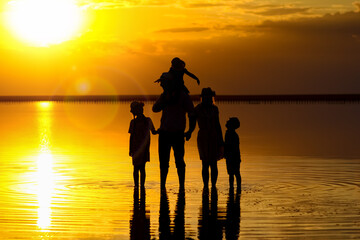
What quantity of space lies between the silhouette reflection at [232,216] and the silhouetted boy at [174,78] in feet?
6.73

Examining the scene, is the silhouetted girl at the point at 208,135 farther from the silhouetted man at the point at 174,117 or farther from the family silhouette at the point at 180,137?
the silhouetted man at the point at 174,117

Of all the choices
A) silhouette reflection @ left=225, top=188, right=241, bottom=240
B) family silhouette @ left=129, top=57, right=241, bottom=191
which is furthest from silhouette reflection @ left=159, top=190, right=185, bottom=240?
family silhouette @ left=129, top=57, right=241, bottom=191

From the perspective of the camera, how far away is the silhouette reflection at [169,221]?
938cm

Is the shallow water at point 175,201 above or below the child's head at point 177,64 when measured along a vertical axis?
below

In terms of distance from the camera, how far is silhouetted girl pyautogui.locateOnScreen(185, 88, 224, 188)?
13961 mm

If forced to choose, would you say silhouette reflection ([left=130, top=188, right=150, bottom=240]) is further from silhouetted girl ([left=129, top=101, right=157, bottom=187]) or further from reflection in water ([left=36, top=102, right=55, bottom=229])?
silhouetted girl ([left=129, top=101, right=157, bottom=187])

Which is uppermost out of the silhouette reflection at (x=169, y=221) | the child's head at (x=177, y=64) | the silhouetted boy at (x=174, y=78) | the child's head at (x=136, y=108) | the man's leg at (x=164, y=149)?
the child's head at (x=177, y=64)

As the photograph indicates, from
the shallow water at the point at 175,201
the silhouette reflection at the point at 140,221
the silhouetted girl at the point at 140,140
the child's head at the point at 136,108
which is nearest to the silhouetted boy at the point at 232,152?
the shallow water at the point at 175,201

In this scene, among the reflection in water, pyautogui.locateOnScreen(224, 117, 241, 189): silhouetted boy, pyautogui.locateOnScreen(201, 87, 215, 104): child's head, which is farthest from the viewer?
pyautogui.locateOnScreen(224, 117, 241, 189): silhouetted boy

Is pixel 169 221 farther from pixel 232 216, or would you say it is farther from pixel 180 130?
pixel 180 130

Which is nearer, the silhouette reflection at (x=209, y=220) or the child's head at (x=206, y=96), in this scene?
the silhouette reflection at (x=209, y=220)

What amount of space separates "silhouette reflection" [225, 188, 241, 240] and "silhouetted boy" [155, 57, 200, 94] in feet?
6.73

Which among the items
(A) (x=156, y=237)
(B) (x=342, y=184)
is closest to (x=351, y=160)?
(B) (x=342, y=184)

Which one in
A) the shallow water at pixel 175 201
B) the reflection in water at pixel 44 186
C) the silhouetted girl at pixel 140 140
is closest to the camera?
the shallow water at pixel 175 201
